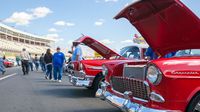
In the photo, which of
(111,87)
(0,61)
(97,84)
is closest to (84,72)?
(97,84)

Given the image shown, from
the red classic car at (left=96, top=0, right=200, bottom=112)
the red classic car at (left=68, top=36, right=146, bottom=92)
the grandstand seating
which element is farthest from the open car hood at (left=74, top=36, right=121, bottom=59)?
the grandstand seating

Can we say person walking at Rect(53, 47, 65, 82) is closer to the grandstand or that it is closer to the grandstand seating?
the grandstand seating

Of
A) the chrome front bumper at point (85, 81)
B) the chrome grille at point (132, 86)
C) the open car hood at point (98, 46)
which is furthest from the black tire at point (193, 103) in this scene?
the open car hood at point (98, 46)

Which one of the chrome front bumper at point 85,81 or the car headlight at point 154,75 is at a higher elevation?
the car headlight at point 154,75

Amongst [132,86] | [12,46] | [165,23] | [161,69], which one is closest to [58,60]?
[132,86]

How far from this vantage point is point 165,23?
5312 mm

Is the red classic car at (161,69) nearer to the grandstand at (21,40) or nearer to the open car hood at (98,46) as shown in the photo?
the open car hood at (98,46)

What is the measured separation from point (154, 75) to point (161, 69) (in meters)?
0.17

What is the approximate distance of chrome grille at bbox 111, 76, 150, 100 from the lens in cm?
490

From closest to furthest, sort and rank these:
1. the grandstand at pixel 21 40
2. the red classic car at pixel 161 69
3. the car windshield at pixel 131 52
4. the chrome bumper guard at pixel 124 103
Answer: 1. the red classic car at pixel 161 69
2. the chrome bumper guard at pixel 124 103
3. the car windshield at pixel 131 52
4. the grandstand at pixel 21 40

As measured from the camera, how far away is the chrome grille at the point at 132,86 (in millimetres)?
4899

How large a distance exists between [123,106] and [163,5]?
1.53 metres

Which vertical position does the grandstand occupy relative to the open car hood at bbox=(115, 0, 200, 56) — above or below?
above

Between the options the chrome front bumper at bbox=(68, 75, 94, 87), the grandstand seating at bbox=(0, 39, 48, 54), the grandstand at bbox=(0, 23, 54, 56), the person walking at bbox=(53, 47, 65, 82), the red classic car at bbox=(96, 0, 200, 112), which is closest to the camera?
the red classic car at bbox=(96, 0, 200, 112)
